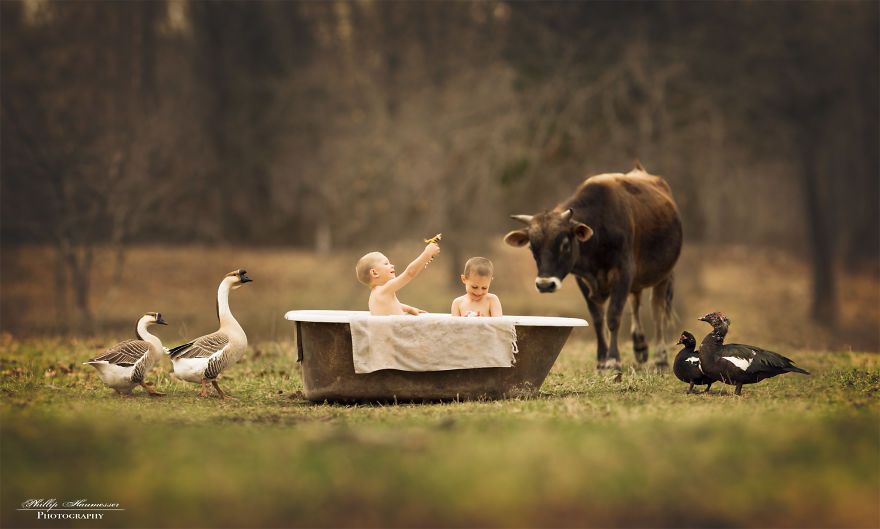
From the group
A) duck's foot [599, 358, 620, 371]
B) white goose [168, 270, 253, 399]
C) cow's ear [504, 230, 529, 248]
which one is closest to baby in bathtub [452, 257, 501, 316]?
cow's ear [504, 230, 529, 248]

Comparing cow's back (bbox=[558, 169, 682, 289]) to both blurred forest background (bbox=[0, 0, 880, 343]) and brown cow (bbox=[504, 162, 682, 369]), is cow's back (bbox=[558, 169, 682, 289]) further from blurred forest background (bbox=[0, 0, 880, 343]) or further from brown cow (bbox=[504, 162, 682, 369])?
blurred forest background (bbox=[0, 0, 880, 343])

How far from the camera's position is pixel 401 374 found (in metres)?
6.83

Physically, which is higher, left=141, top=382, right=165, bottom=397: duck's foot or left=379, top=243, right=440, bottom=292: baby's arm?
left=379, top=243, right=440, bottom=292: baby's arm

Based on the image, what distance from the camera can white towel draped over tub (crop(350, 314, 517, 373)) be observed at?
21.7 ft

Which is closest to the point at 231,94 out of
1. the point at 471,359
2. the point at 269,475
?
the point at 471,359

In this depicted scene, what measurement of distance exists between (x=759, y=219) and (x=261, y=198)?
14523 mm

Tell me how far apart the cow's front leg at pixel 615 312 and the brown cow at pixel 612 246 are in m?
0.01

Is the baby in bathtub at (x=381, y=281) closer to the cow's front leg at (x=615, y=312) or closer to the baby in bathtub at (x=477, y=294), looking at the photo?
the baby in bathtub at (x=477, y=294)

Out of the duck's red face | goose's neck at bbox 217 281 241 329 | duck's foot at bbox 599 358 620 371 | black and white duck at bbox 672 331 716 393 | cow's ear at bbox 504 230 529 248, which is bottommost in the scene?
duck's foot at bbox 599 358 620 371

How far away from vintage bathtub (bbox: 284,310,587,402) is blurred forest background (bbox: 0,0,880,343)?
7.85 metres

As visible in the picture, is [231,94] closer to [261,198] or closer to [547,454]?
[261,198]

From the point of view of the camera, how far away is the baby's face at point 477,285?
712cm

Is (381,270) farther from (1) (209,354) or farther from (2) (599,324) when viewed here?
(2) (599,324)

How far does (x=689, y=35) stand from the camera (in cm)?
1495
